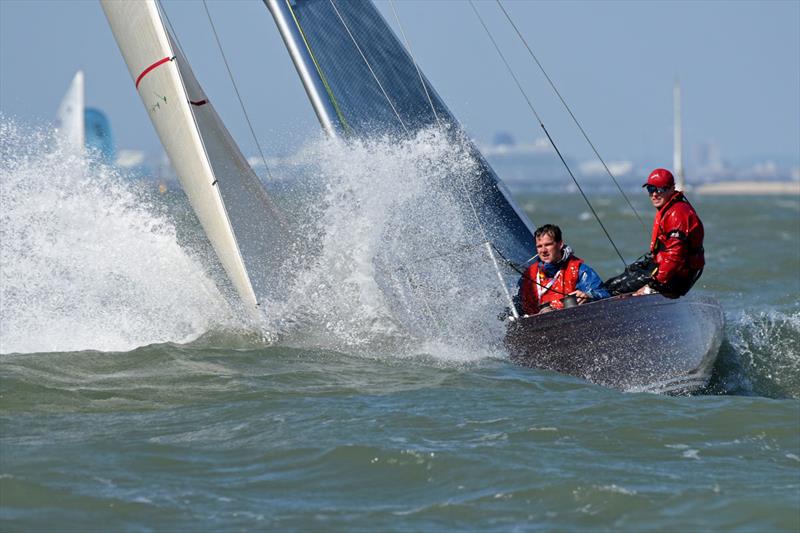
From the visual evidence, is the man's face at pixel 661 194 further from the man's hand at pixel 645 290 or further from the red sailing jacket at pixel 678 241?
the man's hand at pixel 645 290

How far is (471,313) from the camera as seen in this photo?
6.48m

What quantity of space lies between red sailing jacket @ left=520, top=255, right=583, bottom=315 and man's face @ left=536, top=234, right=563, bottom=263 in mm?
84

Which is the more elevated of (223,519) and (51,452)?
(51,452)

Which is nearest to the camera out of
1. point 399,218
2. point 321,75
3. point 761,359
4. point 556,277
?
point 556,277

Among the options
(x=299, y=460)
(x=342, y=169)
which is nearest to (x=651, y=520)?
(x=299, y=460)

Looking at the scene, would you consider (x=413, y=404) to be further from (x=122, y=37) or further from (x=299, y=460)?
(x=122, y=37)

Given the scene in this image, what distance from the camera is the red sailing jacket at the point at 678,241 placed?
236 inches

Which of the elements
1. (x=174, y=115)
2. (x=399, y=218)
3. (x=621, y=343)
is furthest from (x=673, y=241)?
(x=174, y=115)

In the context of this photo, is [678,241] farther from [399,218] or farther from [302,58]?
[302,58]

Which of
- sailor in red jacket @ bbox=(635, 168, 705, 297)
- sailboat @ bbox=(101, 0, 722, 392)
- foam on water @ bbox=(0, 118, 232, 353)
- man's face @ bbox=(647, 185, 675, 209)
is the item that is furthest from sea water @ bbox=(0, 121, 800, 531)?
man's face @ bbox=(647, 185, 675, 209)

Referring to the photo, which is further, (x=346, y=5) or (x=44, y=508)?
(x=346, y=5)

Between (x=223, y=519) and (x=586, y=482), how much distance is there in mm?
1183

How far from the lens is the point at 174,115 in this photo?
6543mm

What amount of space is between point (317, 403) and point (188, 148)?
1943mm
